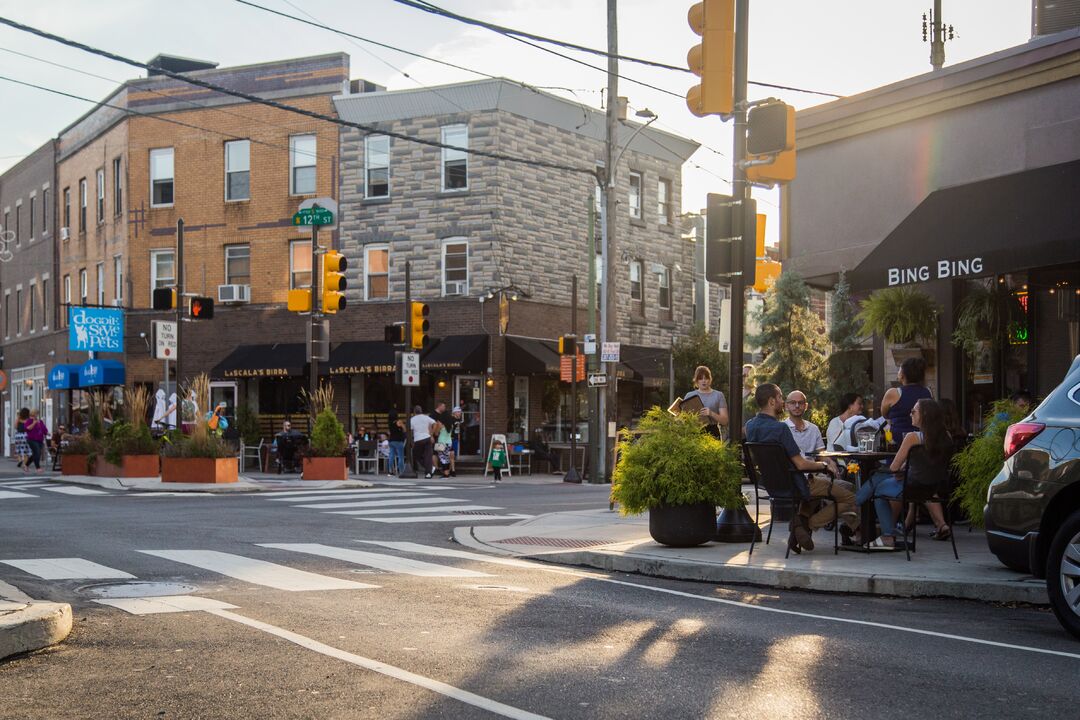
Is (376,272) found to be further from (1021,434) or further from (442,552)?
(1021,434)

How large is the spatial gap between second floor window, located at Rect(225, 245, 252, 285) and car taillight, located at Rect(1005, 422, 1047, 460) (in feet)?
103

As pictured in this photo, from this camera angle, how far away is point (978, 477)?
10922mm

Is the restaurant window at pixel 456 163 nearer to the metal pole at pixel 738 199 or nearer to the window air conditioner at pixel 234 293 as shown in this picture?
the window air conditioner at pixel 234 293

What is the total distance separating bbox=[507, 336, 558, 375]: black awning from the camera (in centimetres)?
3331

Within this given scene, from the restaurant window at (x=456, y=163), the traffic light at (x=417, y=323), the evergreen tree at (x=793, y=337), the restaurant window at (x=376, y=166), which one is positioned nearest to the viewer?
the evergreen tree at (x=793, y=337)

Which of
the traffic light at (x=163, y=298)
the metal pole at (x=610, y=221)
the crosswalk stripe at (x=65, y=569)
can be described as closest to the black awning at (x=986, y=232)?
the crosswalk stripe at (x=65, y=569)

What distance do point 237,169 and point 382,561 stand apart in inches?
1096

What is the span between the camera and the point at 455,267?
3441 centimetres

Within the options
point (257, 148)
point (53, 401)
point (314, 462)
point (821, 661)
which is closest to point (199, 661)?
point (821, 661)

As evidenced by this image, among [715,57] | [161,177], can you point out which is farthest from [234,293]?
[715,57]

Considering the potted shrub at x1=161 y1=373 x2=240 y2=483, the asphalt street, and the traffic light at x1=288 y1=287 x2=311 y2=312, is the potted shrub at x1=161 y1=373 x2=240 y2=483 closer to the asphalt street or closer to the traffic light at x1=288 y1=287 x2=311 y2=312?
the traffic light at x1=288 y1=287 x2=311 y2=312

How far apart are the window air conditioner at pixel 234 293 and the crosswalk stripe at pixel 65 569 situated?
25461mm

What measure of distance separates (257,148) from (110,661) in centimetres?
3181

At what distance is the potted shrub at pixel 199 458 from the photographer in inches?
926
